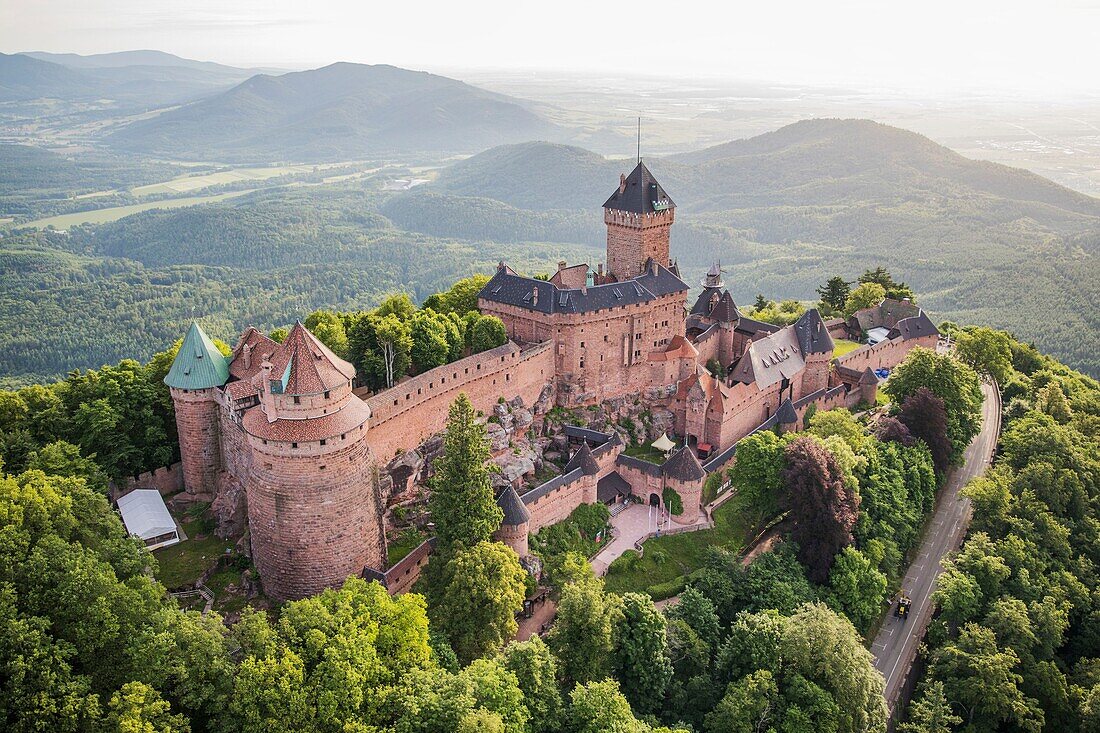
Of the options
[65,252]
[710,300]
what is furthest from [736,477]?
[65,252]

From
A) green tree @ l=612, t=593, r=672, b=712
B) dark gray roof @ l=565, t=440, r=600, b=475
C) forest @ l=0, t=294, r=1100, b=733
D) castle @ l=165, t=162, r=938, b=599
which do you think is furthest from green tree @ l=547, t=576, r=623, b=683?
→ dark gray roof @ l=565, t=440, r=600, b=475

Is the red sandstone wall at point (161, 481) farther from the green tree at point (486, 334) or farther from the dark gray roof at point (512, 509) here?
the green tree at point (486, 334)

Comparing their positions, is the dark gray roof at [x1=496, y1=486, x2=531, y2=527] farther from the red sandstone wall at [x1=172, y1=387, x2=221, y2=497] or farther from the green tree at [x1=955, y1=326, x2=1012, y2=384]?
the green tree at [x1=955, y1=326, x2=1012, y2=384]

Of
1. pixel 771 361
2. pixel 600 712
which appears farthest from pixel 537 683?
pixel 771 361

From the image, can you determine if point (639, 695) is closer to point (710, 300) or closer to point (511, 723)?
point (511, 723)

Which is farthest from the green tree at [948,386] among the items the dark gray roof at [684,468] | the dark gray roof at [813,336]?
the dark gray roof at [684,468]
